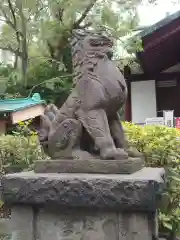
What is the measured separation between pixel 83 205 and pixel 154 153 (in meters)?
1.97

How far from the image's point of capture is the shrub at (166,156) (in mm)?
3900

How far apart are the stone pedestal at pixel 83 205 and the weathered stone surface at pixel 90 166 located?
7 cm

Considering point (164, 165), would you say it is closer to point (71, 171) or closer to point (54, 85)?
point (71, 171)

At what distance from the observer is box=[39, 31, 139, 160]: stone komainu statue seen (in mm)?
2742

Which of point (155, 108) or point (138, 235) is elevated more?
point (155, 108)

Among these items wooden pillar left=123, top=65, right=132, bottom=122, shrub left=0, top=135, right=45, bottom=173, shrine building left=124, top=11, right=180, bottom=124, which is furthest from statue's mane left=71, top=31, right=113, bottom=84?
wooden pillar left=123, top=65, right=132, bottom=122

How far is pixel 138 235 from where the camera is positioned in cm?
243

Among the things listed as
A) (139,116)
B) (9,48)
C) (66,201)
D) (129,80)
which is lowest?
(66,201)

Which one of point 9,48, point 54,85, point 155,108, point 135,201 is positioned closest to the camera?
point 135,201

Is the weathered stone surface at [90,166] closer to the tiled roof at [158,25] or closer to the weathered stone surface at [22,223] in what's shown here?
the weathered stone surface at [22,223]

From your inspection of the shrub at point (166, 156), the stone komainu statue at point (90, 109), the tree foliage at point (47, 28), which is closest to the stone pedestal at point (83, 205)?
the stone komainu statue at point (90, 109)

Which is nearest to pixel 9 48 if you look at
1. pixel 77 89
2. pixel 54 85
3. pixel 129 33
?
pixel 54 85

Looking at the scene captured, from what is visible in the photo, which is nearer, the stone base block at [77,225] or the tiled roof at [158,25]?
the stone base block at [77,225]

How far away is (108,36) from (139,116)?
6.53 meters
